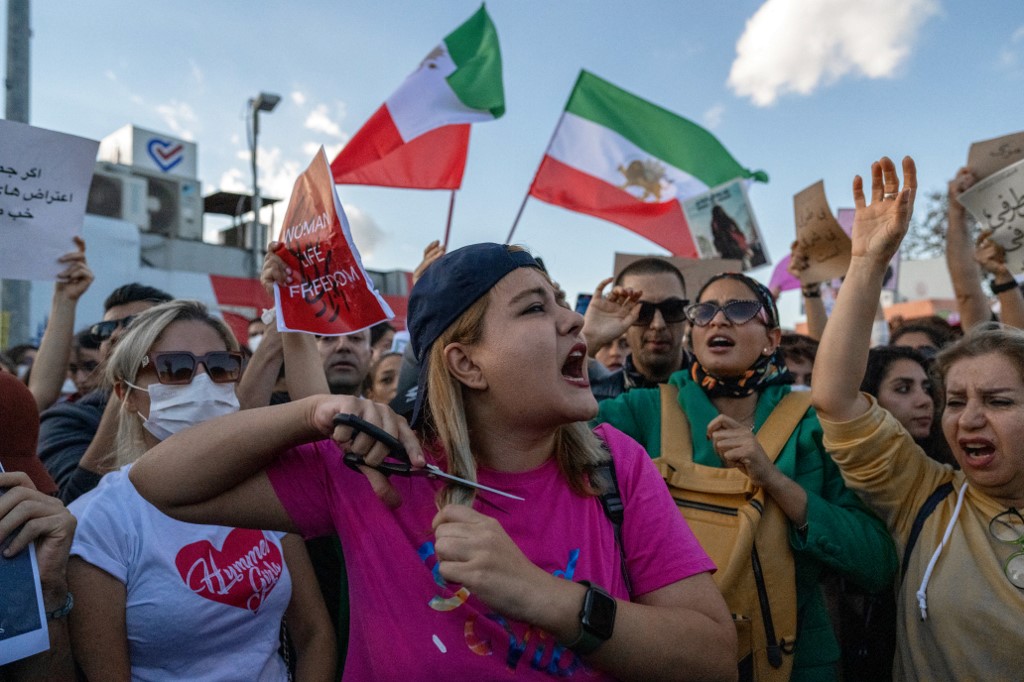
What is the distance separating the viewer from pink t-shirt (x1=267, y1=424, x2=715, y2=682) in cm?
156

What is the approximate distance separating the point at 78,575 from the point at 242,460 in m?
0.77

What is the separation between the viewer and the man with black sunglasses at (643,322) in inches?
148

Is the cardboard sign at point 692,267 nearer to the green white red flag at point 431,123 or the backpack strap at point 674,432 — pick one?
the green white red flag at point 431,123

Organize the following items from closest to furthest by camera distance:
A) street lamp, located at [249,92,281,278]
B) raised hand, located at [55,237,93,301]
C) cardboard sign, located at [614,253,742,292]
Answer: raised hand, located at [55,237,93,301]
cardboard sign, located at [614,253,742,292]
street lamp, located at [249,92,281,278]

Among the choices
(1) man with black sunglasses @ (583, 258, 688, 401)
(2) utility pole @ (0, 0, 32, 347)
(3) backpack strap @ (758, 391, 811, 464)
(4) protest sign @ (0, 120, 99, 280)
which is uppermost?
(2) utility pole @ (0, 0, 32, 347)

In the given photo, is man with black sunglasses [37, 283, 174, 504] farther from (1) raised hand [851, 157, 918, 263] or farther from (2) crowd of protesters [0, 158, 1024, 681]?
(1) raised hand [851, 157, 918, 263]

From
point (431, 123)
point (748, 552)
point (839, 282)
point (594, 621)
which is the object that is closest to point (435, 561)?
point (594, 621)

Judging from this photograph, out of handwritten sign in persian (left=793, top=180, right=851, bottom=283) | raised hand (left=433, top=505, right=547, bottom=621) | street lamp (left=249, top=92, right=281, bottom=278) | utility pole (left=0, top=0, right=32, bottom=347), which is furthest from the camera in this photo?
street lamp (left=249, top=92, right=281, bottom=278)

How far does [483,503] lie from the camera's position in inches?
67.4

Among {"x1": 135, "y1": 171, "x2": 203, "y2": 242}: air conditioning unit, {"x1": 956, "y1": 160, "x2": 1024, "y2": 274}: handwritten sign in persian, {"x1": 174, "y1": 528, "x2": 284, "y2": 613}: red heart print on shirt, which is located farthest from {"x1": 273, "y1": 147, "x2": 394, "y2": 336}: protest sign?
{"x1": 135, "y1": 171, "x2": 203, "y2": 242}: air conditioning unit

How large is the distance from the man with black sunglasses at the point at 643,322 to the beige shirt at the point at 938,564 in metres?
1.47

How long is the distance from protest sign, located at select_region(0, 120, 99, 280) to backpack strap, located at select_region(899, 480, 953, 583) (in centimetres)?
362

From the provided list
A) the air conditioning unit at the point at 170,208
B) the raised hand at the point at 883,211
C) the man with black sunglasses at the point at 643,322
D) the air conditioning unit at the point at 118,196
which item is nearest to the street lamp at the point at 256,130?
the air conditioning unit at the point at 118,196

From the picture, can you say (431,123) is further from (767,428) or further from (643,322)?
(767,428)
